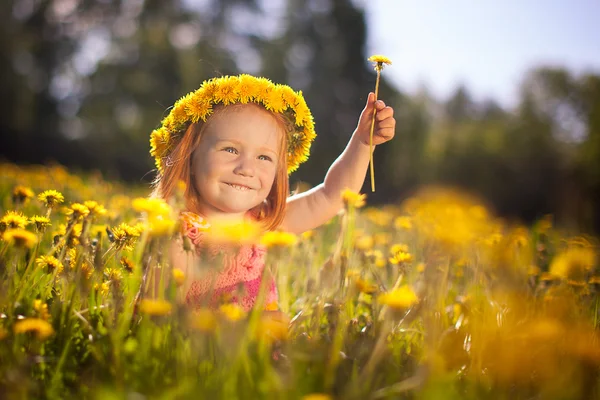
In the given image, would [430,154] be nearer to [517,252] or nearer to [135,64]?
[135,64]

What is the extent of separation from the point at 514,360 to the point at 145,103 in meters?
19.5

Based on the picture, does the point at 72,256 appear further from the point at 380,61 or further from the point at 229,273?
the point at 380,61

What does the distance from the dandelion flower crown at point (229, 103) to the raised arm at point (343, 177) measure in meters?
0.19

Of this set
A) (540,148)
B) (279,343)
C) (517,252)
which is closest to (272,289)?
(279,343)

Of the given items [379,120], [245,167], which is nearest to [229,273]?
[245,167]

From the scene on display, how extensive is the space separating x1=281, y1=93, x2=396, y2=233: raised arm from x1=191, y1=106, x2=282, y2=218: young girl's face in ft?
1.06

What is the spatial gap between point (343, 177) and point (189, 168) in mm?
653

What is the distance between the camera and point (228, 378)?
1.10m

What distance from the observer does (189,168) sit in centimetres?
210

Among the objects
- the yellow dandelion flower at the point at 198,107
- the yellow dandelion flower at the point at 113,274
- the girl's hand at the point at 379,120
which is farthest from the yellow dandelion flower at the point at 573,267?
the yellow dandelion flower at the point at 113,274

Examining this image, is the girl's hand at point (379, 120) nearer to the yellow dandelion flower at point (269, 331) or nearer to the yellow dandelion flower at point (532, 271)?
the yellow dandelion flower at point (532, 271)

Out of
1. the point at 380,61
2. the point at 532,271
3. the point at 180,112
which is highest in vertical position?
the point at 380,61

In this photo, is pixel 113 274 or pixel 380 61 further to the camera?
pixel 380 61

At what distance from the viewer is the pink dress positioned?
73.7 inches
